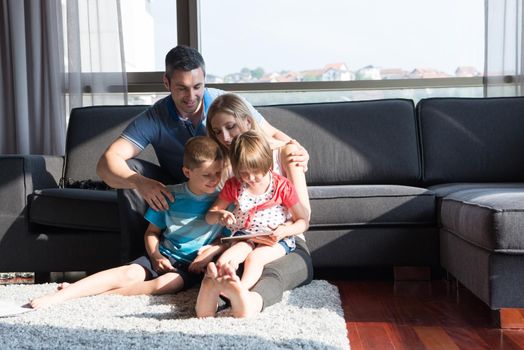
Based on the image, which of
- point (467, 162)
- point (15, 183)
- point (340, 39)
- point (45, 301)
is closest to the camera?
point (45, 301)

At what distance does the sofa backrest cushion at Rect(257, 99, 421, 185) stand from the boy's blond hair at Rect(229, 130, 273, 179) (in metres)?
1.28

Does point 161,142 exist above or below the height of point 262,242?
above

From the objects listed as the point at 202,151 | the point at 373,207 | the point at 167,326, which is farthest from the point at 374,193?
the point at 167,326

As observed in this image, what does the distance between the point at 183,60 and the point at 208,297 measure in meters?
0.88

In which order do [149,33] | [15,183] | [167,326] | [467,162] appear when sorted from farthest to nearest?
1. [149,33]
2. [467,162]
3. [15,183]
4. [167,326]

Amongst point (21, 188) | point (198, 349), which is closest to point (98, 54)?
point (21, 188)

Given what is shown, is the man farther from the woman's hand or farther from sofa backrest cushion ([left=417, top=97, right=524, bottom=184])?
sofa backrest cushion ([left=417, top=97, right=524, bottom=184])

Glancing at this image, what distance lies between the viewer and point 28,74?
458 cm

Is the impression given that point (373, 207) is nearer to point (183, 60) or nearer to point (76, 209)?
point (183, 60)

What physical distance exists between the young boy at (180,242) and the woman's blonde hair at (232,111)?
0.08m

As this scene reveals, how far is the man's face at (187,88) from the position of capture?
8.52ft

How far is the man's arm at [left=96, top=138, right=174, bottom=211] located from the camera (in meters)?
2.57

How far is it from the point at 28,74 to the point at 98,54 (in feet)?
1.49

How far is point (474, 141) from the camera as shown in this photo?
3602mm
